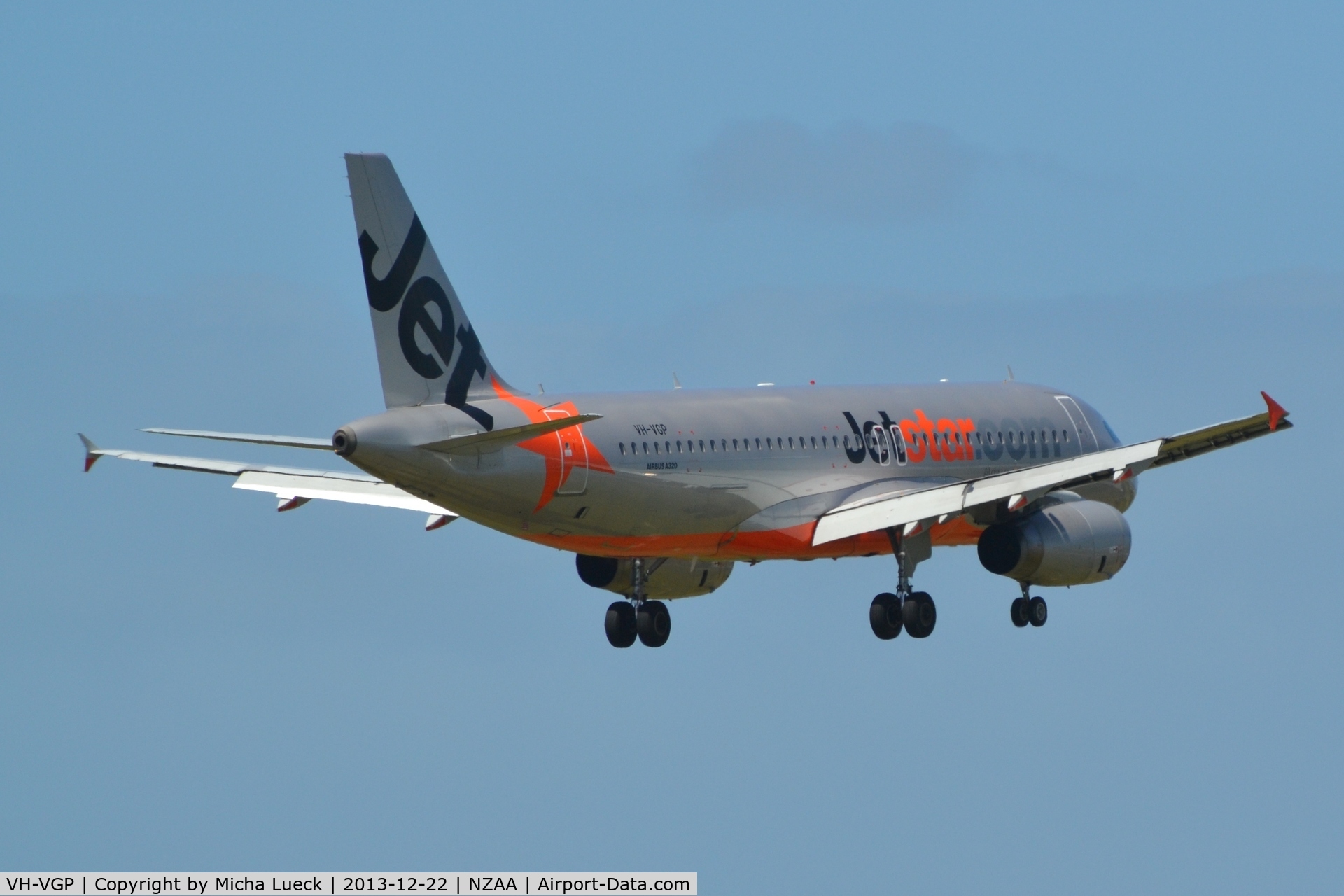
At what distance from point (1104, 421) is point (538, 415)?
19.4 meters

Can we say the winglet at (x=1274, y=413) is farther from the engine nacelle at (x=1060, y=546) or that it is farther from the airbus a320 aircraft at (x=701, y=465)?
the engine nacelle at (x=1060, y=546)

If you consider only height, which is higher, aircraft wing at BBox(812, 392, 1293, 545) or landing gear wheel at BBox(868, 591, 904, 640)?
aircraft wing at BBox(812, 392, 1293, 545)

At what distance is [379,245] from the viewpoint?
1820 inches

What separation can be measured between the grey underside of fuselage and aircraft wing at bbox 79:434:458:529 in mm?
5825

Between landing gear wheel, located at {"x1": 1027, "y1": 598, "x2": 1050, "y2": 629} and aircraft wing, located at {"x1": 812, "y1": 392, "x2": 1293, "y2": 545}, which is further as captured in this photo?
landing gear wheel, located at {"x1": 1027, "y1": 598, "x2": 1050, "y2": 629}

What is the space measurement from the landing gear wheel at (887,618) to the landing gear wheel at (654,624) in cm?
480

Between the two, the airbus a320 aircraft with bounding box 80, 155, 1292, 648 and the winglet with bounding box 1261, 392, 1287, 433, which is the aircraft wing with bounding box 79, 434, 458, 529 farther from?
the winglet with bounding box 1261, 392, 1287, 433

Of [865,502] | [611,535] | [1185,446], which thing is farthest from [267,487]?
[1185,446]

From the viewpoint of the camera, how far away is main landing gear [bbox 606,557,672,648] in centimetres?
5481

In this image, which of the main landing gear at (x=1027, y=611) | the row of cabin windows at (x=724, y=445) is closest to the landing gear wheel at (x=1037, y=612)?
the main landing gear at (x=1027, y=611)

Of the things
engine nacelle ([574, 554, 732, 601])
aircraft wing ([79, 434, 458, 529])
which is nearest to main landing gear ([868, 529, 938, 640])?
engine nacelle ([574, 554, 732, 601])

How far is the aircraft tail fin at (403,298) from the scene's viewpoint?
46.2m

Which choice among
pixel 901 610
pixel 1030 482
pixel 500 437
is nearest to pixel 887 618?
pixel 901 610

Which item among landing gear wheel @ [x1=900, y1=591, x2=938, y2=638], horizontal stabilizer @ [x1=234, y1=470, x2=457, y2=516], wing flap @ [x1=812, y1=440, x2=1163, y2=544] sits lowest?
landing gear wheel @ [x1=900, y1=591, x2=938, y2=638]
